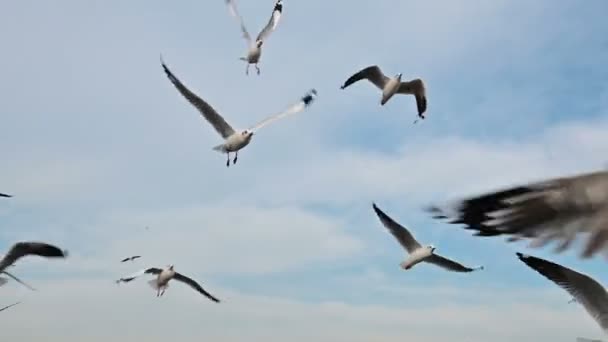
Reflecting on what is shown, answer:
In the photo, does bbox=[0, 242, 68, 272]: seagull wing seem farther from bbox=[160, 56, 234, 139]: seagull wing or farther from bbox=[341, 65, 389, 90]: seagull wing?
bbox=[341, 65, 389, 90]: seagull wing

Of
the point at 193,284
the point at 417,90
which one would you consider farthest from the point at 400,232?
the point at 193,284

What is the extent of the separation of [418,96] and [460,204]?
36.3ft

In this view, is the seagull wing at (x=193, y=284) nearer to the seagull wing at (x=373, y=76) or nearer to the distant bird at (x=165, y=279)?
the distant bird at (x=165, y=279)

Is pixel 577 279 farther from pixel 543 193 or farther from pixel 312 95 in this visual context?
pixel 312 95

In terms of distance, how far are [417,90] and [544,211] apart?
11.0 m

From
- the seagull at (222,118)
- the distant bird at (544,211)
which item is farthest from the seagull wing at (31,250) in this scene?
the distant bird at (544,211)

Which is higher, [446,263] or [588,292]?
[446,263]

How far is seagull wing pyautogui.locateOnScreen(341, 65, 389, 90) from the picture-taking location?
1305cm

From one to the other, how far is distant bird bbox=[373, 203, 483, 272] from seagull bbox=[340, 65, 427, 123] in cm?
167

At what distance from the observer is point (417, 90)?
1331 centimetres

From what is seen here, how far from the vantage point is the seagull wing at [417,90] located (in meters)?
13.2

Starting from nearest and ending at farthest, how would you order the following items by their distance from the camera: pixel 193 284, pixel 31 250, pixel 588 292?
pixel 588 292
pixel 31 250
pixel 193 284

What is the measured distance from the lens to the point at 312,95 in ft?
40.7

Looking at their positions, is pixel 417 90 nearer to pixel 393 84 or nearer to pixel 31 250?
pixel 393 84
